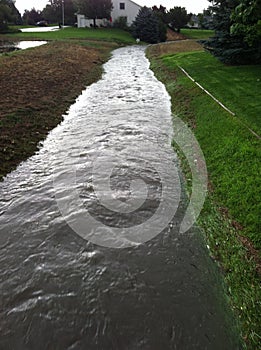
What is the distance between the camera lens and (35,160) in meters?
8.43

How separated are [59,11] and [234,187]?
81.5 meters

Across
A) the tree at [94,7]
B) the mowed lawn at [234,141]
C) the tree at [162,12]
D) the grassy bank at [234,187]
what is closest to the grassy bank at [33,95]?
the grassy bank at [234,187]

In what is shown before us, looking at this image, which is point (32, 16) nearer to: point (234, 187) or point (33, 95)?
point (33, 95)

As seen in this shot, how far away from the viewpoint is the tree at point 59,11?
243ft

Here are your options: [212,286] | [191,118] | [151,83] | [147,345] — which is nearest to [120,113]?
[191,118]

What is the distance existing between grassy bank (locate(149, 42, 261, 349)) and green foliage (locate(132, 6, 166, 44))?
43.1 m

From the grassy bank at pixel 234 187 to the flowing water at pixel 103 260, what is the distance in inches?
10.2

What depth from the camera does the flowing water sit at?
153 inches

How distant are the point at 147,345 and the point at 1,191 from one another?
4.71 meters

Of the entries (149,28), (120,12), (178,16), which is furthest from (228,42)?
(120,12)

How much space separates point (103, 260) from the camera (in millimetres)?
5031

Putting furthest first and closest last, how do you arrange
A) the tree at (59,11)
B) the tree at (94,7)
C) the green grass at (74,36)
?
the tree at (59,11), the tree at (94,7), the green grass at (74,36)

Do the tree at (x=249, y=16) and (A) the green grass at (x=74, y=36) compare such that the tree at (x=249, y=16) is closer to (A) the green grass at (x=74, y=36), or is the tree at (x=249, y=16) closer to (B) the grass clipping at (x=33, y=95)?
(B) the grass clipping at (x=33, y=95)

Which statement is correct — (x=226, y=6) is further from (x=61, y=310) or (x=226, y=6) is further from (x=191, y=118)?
(x=61, y=310)
